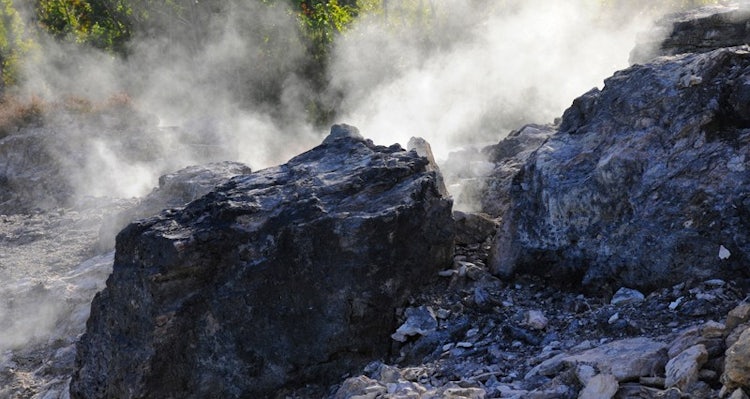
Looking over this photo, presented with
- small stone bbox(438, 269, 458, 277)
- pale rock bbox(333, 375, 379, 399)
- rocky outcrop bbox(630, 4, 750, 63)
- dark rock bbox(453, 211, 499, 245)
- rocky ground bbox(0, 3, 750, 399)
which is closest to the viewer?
rocky ground bbox(0, 3, 750, 399)

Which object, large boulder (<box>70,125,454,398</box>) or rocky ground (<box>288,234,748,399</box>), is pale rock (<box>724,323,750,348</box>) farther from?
large boulder (<box>70,125,454,398</box>)

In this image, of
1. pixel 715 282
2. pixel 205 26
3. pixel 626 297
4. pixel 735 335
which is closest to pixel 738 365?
pixel 735 335

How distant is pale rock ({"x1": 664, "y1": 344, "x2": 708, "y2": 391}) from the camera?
13.4 feet

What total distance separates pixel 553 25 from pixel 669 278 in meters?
14.4

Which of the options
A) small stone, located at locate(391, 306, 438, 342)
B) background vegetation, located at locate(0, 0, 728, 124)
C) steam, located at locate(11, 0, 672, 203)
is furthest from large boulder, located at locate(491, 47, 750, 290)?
background vegetation, located at locate(0, 0, 728, 124)

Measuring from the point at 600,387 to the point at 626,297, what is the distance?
69.8 inches

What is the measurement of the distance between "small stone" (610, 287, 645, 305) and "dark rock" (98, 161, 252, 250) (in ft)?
21.9

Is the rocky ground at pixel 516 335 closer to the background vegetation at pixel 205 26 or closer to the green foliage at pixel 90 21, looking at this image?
the background vegetation at pixel 205 26

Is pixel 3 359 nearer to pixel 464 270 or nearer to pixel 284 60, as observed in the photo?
pixel 464 270

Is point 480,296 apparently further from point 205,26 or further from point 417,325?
point 205,26

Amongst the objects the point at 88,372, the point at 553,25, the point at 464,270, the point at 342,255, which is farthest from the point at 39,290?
the point at 553,25

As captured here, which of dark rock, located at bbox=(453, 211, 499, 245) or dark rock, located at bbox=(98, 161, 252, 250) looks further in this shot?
dark rock, located at bbox=(98, 161, 252, 250)

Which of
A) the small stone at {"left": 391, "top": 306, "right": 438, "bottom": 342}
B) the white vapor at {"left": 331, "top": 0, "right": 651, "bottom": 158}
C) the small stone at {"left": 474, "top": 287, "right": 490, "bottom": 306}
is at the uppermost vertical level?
the white vapor at {"left": 331, "top": 0, "right": 651, "bottom": 158}

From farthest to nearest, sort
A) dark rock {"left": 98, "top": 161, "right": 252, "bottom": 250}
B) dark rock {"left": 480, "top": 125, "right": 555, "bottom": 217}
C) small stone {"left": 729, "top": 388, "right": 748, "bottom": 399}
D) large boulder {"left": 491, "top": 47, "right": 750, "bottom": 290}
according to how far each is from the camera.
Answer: dark rock {"left": 98, "top": 161, "right": 252, "bottom": 250} → dark rock {"left": 480, "top": 125, "right": 555, "bottom": 217} → large boulder {"left": 491, "top": 47, "right": 750, "bottom": 290} → small stone {"left": 729, "top": 388, "right": 748, "bottom": 399}
